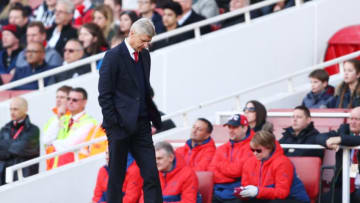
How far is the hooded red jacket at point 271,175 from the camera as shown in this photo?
999 cm

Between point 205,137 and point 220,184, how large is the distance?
0.76 metres

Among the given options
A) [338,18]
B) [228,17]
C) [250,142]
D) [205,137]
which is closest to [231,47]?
[228,17]

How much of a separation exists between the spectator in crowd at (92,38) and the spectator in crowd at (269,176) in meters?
4.53

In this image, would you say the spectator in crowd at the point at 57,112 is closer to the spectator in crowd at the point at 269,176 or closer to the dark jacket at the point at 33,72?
the dark jacket at the point at 33,72

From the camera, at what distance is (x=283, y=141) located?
36.7 ft


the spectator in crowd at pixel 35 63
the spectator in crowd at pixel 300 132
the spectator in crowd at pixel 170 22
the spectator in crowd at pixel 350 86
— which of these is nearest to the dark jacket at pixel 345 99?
the spectator in crowd at pixel 350 86

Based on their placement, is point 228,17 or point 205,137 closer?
point 205,137

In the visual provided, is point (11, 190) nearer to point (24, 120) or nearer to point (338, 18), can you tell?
point (24, 120)

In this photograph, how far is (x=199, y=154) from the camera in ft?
36.8

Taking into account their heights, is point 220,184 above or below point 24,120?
below

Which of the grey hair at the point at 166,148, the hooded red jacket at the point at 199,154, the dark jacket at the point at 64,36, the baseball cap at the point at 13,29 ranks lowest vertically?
the hooded red jacket at the point at 199,154

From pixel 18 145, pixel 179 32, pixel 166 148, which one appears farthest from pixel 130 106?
pixel 179 32

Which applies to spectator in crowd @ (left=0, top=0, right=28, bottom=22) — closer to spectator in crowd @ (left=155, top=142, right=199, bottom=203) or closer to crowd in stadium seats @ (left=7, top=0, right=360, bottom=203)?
crowd in stadium seats @ (left=7, top=0, right=360, bottom=203)

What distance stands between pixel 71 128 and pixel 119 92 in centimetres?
372
